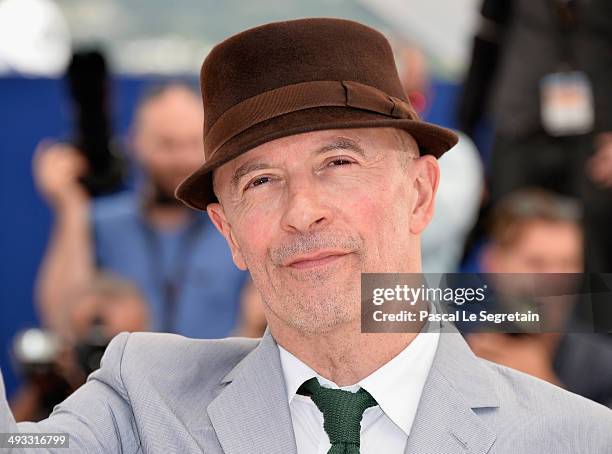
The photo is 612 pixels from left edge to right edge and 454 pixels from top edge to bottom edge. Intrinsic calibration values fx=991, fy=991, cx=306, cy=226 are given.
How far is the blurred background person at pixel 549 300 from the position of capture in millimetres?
2197

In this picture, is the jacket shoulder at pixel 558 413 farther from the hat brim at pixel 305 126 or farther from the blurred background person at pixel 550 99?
the blurred background person at pixel 550 99

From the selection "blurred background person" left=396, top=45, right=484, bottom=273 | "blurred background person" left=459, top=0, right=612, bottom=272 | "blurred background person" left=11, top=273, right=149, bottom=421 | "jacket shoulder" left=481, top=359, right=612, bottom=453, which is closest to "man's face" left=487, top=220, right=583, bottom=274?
"blurred background person" left=396, top=45, right=484, bottom=273

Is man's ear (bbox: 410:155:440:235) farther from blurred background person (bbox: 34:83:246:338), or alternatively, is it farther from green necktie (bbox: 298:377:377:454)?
blurred background person (bbox: 34:83:246:338)

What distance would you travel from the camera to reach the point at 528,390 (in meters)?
1.77

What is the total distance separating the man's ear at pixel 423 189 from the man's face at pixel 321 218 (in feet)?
0.16

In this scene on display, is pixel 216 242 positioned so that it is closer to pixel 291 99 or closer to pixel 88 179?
pixel 88 179

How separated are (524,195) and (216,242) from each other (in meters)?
1.32

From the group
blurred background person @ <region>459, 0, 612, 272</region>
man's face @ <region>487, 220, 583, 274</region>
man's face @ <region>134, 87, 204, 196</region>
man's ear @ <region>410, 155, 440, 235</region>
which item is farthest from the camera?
blurred background person @ <region>459, 0, 612, 272</region>

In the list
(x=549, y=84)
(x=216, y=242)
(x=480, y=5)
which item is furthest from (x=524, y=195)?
(x=216, y=242)

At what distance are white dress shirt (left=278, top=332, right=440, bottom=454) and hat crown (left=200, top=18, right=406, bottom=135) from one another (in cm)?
48

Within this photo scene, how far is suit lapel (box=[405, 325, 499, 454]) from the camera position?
1.69 meters

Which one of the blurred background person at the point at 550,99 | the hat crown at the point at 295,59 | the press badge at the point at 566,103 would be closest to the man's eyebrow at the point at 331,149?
the hat crown at the point at 295,59

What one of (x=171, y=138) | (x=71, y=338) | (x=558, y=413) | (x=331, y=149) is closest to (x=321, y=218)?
(x=331, y=149)

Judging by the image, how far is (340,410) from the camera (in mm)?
1765
